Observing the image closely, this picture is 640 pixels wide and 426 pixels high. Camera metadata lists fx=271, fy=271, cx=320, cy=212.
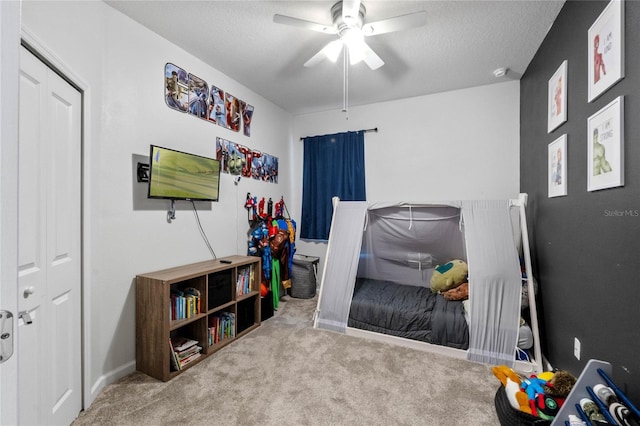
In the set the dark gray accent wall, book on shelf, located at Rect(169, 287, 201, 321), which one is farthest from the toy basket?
book on shelf, located at Rect(169, 287, 201, 321)

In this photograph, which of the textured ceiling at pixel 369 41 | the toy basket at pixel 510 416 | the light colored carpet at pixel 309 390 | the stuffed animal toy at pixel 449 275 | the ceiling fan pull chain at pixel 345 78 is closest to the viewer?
the toy basket at pixel 510 416

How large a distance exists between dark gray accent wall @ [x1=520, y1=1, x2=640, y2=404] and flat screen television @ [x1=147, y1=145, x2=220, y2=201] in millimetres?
2818

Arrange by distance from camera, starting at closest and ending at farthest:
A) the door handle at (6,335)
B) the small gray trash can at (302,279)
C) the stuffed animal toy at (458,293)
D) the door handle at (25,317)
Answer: the door handle at (6,335)
the door handle at (25,317)
the stuffed animal toy at (458,293)
the small gray trash can at (302,279)

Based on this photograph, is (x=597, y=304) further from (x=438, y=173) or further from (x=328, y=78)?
(x=328, y=78)

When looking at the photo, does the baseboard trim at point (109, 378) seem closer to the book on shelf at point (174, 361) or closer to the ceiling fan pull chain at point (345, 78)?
the book on shelf at point (174, 361)

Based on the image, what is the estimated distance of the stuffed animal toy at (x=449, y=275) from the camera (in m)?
2.78

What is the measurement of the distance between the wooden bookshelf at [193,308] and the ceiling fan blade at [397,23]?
2.23 metres

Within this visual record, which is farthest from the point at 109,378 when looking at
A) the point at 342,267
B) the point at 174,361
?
the point at 342,267

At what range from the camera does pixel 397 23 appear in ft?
5.84

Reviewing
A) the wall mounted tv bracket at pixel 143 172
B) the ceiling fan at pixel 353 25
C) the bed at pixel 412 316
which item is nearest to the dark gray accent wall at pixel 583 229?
the bed at pixel 412 316

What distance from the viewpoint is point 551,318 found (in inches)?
82.4

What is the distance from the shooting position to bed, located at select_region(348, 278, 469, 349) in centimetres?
234

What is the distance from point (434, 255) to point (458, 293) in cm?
52

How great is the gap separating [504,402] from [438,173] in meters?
2.56
